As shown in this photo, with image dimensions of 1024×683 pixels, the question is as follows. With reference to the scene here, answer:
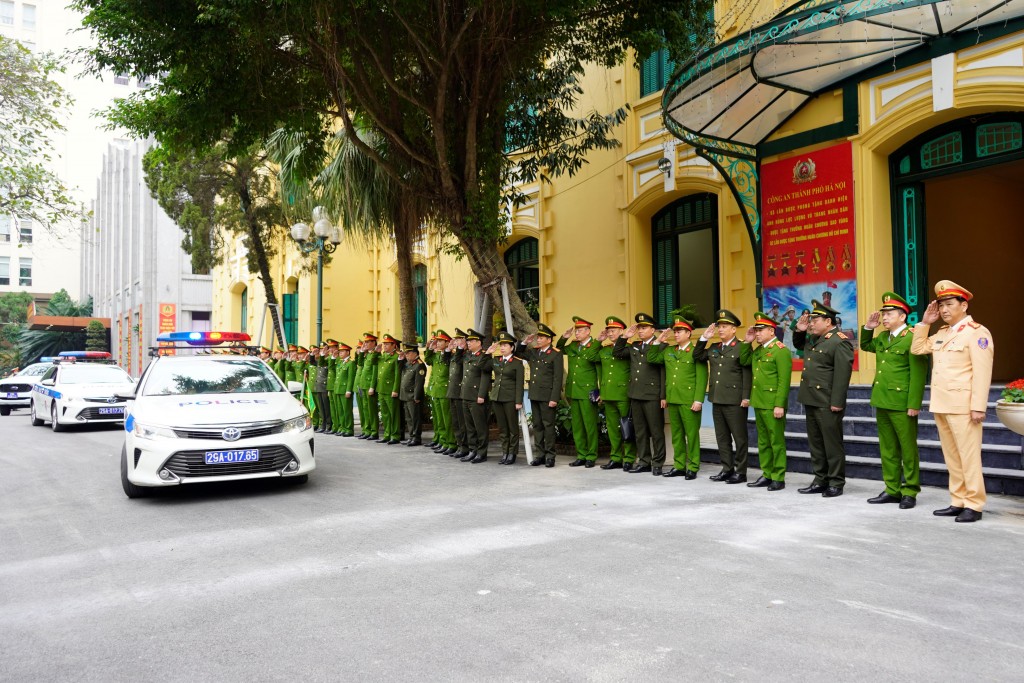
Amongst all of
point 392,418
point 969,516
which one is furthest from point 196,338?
point 969,516

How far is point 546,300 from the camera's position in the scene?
54.4 feet

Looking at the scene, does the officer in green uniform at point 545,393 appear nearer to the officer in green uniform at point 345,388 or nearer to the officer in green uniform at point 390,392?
the officer in green uniform at point 390,392

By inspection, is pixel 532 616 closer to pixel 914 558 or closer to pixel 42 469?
pixel 914 558

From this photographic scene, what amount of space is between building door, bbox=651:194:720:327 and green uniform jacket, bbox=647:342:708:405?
4.53 metres

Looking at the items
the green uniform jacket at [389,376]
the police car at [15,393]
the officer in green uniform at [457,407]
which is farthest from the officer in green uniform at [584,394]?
the police car at [15,393]

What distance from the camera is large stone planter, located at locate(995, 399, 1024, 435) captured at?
652 cm

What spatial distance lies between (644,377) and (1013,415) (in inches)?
163

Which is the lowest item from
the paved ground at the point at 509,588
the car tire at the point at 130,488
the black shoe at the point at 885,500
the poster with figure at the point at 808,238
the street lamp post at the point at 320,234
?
the paved ground at the point at 509,588

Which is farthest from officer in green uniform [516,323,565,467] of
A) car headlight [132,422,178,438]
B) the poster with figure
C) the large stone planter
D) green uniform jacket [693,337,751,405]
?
the large stone planter

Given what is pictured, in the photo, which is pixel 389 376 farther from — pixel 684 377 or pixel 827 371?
pixel 827 371

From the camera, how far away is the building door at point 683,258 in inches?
548

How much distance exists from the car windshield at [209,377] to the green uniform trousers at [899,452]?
6.68m

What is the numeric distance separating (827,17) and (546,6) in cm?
359

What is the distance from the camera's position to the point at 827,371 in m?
7.97
